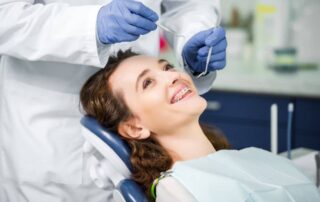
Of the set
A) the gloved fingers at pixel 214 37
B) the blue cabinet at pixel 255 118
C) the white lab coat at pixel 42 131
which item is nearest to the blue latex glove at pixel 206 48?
the gloved fingers at pixel 214 37

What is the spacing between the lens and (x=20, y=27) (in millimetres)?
1300

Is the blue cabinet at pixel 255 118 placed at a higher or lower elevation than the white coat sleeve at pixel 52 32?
lower

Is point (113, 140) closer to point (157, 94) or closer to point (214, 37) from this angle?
point (157, 94)

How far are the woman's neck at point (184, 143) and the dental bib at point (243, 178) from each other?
4.5 inches

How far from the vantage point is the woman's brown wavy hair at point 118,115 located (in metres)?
1.41

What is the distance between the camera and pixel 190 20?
166cm

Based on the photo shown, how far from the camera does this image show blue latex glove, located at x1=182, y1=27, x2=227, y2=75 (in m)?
1.45

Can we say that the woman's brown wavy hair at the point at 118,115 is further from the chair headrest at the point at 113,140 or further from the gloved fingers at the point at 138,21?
the gloved fingers at the point at 138,21

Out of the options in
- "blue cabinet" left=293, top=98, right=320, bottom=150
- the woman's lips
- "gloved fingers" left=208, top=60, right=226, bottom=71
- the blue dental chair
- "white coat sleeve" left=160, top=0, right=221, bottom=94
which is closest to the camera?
the blue dental chair

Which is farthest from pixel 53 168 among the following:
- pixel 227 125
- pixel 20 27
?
pixel 227 125

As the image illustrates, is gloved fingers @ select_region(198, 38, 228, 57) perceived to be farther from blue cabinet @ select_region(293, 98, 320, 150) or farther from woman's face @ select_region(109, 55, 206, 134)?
blue cabinet @ select_region(293, 98, 320, 150)

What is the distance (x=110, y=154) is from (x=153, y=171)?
0.49 feet

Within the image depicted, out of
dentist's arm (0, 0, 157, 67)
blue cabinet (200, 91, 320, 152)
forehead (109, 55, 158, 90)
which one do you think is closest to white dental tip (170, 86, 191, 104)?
forehead (109, 55, 158, 90)

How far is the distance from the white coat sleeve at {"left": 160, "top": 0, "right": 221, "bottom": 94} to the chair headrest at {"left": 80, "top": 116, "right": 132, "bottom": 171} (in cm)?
40
